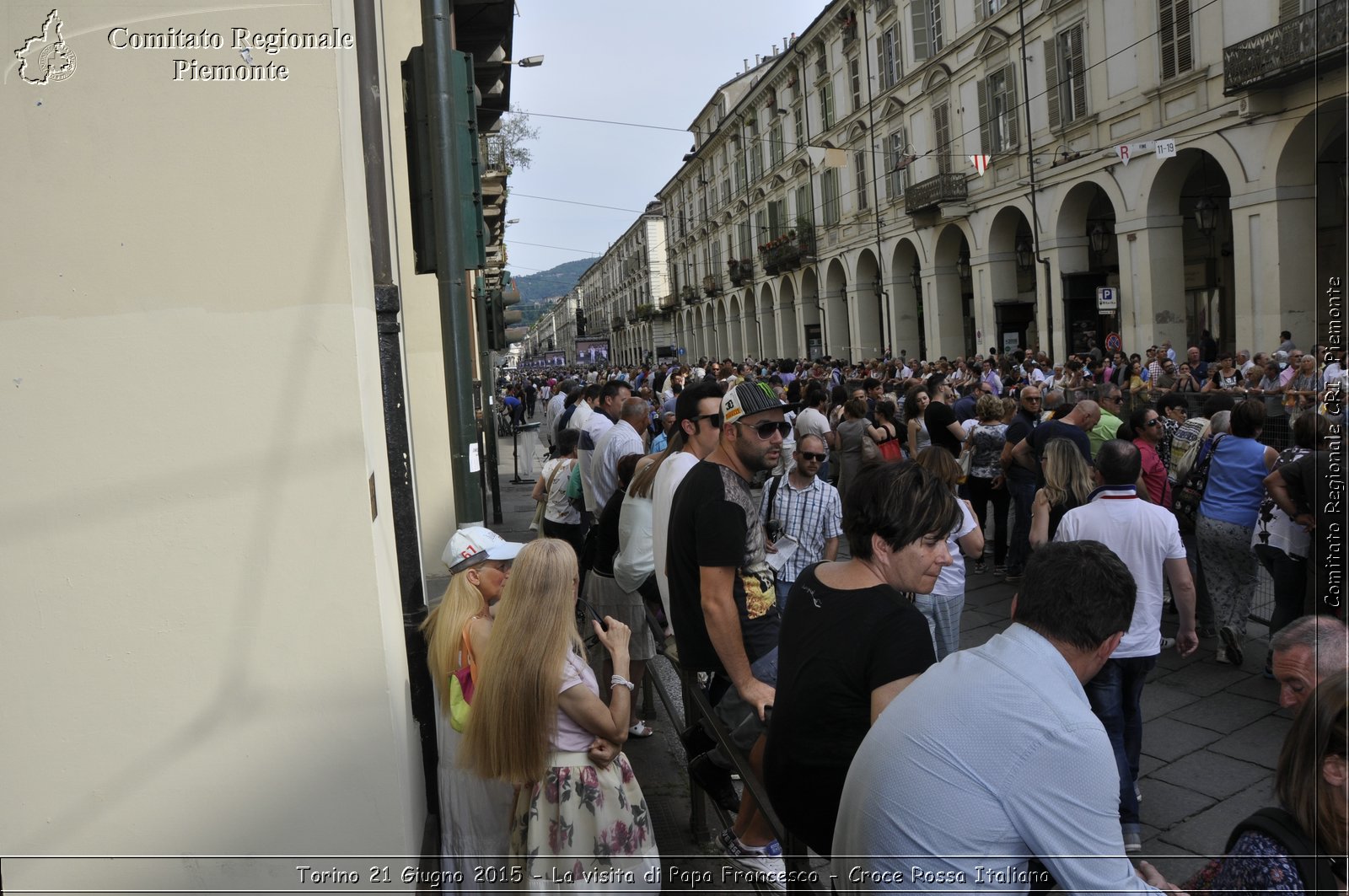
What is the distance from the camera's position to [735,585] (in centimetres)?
359

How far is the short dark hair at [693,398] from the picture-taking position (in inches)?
175

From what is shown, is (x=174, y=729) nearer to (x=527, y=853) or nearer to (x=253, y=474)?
(x=253, y=474)

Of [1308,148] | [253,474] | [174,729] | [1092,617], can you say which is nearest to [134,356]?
[253,474]

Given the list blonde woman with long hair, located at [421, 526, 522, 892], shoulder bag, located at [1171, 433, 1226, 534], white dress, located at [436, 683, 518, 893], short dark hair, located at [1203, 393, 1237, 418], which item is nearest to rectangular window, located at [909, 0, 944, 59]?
shoulder bag, located at [1171, 433, 1226, 534]

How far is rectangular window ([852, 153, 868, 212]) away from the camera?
1344 inches

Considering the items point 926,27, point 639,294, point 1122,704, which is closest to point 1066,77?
point 926,27

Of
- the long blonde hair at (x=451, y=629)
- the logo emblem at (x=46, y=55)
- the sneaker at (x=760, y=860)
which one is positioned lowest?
the sneaker at (x=760, y=860)

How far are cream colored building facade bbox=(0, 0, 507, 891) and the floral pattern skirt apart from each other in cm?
64

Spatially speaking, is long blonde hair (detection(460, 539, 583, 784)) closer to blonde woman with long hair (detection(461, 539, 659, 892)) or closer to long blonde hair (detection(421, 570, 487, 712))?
blonde woman with long hair (detection(461, 539, 659, 892))

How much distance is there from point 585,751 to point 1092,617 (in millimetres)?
1666

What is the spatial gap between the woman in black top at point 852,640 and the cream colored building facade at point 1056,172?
105 centimetres

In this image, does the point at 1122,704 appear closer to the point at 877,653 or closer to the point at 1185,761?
the point at 1185,761

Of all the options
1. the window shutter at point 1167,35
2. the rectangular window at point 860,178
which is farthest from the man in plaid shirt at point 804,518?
the rectangular window at point 860,178

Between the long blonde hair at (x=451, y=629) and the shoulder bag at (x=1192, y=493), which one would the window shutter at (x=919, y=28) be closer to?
the shoulder bag at (x=1192, y=493)
